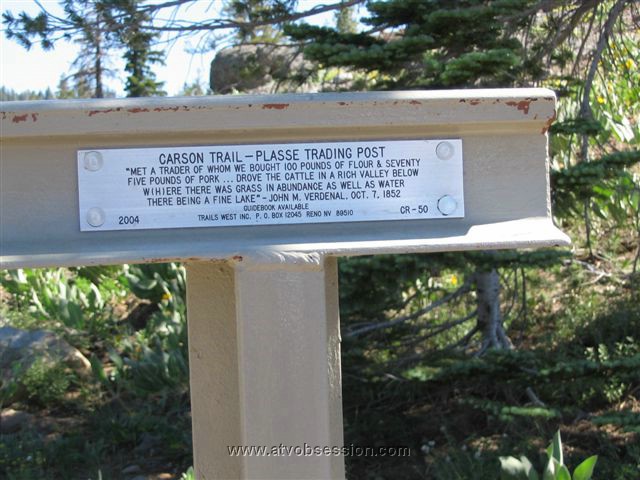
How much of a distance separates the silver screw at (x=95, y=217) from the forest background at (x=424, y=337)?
1.52 metres

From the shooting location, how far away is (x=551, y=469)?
2.78 metres

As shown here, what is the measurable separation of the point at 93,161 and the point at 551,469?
6.19 feet

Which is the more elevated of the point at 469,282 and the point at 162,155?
the point at 162,155

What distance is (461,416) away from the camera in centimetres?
463

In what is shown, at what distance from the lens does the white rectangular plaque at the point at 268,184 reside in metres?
2.14

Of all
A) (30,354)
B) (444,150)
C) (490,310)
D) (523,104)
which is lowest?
(30,354)

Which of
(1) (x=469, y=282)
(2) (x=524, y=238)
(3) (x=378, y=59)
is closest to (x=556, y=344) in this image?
(1) (x=469, y=282)

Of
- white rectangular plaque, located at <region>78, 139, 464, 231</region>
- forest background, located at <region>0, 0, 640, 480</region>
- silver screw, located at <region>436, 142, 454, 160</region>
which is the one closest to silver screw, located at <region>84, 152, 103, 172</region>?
white rectangular plaque, located at <region>78, 139, 464, 231</region>

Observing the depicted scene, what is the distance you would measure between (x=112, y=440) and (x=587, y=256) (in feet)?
13.5

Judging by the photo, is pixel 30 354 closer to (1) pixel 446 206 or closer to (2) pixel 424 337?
(2) pixel 424 337

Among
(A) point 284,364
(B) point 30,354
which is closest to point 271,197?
(A) point 284,364

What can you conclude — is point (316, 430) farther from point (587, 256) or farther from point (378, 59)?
point (587, 256)

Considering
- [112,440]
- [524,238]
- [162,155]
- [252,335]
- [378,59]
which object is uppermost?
[378,59]

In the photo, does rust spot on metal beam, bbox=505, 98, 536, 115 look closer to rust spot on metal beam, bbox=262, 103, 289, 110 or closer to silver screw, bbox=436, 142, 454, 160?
silver screw, bbox=436, 142, 454, 160
